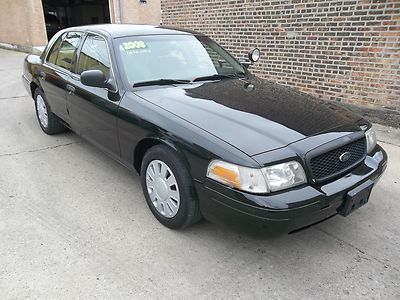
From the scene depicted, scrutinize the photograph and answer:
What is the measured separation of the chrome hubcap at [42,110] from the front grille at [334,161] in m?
3.92

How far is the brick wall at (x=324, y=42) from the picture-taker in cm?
505

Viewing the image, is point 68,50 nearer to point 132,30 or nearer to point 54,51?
point 54,51

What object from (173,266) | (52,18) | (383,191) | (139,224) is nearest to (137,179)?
(139,224)

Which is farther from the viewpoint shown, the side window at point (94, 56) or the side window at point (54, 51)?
the side window at point (54, 51)

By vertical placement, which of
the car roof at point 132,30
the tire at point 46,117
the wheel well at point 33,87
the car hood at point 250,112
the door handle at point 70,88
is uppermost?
the car roof at point 132,30

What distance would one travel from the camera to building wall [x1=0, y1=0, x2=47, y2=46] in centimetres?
1481

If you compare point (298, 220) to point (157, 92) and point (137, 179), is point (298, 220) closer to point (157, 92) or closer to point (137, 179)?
point (157, 92)

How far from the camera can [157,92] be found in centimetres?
300

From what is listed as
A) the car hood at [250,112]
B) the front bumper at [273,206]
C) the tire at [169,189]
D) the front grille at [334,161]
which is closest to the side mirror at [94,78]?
the car hood at [250,112]

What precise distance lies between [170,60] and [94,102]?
2.82ft

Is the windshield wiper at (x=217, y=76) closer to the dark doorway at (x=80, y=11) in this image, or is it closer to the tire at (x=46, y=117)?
the tire at (x=46, y=117)

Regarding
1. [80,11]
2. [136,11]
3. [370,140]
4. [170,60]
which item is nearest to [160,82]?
[170,60]

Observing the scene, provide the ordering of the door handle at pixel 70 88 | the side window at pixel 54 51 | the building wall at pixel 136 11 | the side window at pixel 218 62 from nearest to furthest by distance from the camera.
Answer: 1. the side window at pixel 218 62
2. the door handle at pixel 70 88
3. the side window at pixel 54 51
4. the building wall at pixel 136 11

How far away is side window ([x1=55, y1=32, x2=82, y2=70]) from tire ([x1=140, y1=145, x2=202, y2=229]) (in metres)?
1.89
